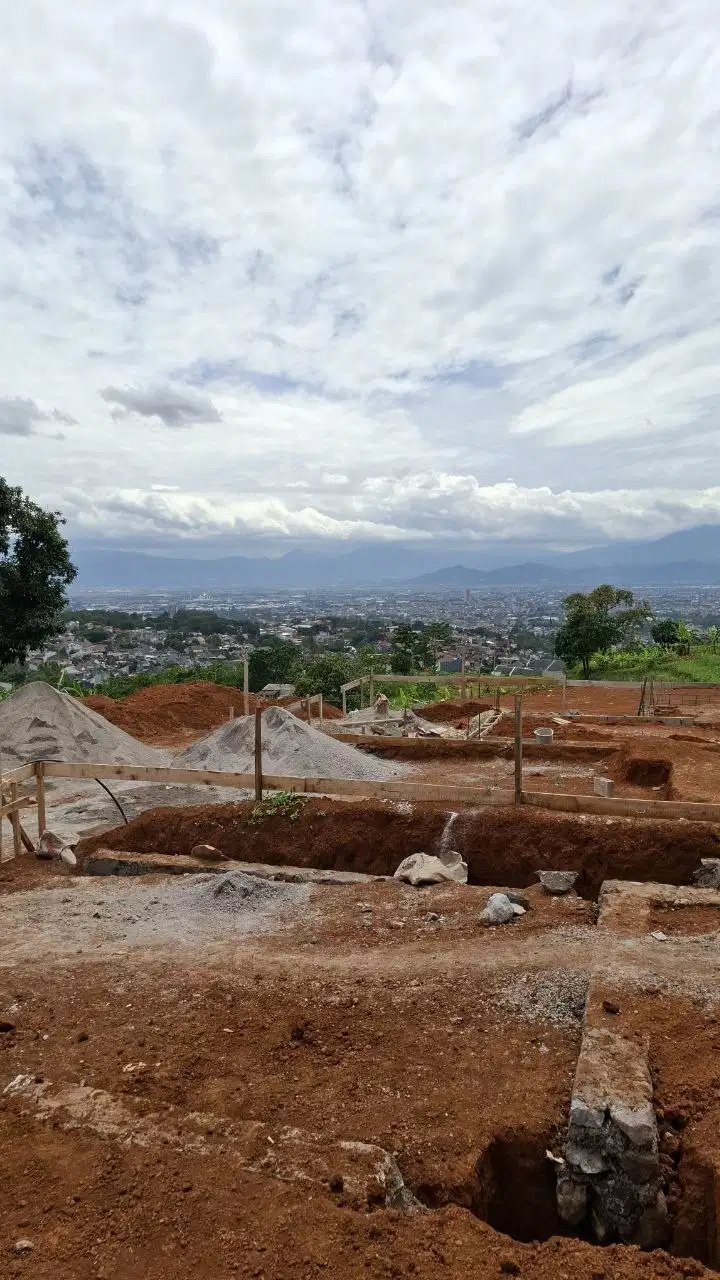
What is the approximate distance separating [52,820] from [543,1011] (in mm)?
9581

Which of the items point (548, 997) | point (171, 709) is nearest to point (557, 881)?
point (548, 997)

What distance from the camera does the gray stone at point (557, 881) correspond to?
727 cm

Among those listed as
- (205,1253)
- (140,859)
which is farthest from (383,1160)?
(140,859)

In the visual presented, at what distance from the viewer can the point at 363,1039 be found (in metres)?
4.70

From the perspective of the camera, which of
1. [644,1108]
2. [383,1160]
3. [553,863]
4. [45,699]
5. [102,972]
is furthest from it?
[45,699]

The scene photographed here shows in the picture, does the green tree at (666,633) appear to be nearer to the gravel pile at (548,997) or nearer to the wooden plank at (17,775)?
the wooden plank at (17,775)

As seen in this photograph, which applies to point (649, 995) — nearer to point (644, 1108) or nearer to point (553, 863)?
point (644, 1108)

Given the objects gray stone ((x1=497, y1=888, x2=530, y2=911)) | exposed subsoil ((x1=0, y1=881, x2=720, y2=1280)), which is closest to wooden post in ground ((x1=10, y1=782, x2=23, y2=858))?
exposed subsoil ((x1=0, y1=881, x2=720, y2=1280))

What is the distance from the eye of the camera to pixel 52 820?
11.8 meters

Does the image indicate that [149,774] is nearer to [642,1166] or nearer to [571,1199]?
[571,1199]

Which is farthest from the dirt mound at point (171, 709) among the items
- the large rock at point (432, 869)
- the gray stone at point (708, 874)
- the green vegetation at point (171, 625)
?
the green vegetation at point (171, 625)

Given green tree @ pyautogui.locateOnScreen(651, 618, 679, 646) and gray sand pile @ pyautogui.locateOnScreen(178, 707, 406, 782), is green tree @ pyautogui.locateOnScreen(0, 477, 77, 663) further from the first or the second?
green tree @ pyautogui.locateOnScreen(651, 618, 679, 646)

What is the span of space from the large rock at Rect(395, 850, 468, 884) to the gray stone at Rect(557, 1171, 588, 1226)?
4.02m

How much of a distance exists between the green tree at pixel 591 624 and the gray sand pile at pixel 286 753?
672 inches
